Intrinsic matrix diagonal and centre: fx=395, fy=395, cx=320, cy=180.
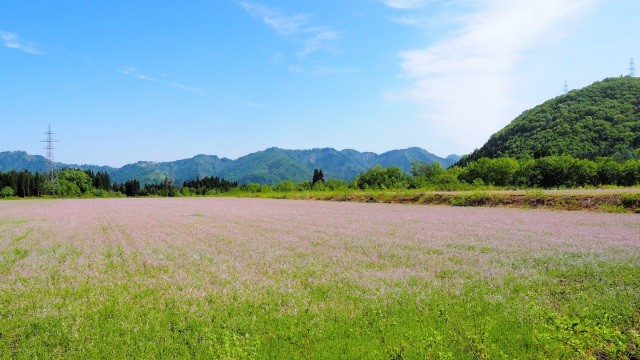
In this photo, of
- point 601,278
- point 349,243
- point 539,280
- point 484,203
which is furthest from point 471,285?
point 484,203

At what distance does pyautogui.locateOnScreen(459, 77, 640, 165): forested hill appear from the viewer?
146 metres

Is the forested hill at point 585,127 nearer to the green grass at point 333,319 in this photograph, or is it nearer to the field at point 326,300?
the field at point 326,300

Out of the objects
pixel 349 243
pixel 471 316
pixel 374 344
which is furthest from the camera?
pixel 349 243

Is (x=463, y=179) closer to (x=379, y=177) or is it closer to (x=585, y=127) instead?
(x=379, y=177)

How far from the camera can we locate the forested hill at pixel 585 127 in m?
146

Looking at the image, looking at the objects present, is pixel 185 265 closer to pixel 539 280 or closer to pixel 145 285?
pixel 145 285

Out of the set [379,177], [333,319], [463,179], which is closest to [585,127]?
[463,179]

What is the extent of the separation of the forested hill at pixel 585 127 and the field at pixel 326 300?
136m

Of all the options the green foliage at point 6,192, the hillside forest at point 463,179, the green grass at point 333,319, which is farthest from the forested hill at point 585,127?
the green foliage at point 6,192

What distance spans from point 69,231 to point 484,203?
44.4 metres

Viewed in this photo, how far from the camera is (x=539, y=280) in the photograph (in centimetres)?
1222

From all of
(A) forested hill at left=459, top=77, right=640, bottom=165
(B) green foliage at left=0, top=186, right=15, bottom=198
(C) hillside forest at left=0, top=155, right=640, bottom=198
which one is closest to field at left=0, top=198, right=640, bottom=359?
(C) hillside forest at left=0, top=155, right=640, bottom=198

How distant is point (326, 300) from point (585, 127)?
185m

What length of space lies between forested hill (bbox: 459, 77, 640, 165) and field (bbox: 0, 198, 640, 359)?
5362 inches
